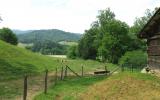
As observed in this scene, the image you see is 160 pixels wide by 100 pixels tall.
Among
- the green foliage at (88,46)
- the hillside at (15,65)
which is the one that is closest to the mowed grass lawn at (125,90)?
the hillside at (15,65)

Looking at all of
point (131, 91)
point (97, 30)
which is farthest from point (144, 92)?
point (97, 30)

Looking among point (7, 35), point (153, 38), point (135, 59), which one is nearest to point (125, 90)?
point (153, 38)

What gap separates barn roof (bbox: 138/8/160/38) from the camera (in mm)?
28706

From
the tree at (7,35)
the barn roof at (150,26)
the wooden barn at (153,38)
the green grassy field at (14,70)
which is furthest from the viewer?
the tree at (7,35)

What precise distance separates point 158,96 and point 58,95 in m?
8.83

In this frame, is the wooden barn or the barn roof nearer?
the barn roof

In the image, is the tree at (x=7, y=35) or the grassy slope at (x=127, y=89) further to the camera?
the tree at (x=7, y=35)

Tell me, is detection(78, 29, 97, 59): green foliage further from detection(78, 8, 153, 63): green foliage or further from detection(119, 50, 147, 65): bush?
detection(119, 50, 147, 65): bush

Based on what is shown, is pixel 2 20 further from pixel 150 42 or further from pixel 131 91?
pixel 131 91

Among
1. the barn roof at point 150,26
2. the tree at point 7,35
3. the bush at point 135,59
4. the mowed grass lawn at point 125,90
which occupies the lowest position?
the mowed grass lawn at point 125,90

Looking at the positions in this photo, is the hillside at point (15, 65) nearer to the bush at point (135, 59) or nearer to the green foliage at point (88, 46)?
the bush at point (135, 59)

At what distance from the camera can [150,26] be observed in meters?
29.8

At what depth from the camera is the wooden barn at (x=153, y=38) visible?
2928cm

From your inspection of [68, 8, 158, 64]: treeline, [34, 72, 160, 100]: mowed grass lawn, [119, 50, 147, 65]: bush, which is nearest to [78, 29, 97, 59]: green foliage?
[68, 8, 158, 64]: treeline
